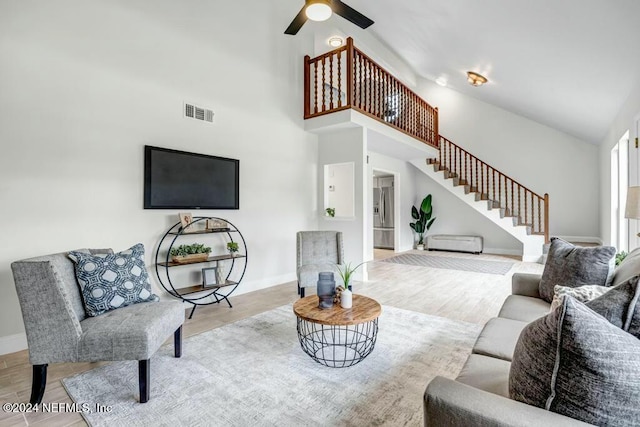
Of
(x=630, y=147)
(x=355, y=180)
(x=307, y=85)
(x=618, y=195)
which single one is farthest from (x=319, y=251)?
(x=618, y=195)

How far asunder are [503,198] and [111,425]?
28.2 ft

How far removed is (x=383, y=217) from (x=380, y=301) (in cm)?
495

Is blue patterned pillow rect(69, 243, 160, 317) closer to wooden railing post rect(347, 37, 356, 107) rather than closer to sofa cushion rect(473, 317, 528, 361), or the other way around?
sofa cushion rect(473, 317, 528, 361)

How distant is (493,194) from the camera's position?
25.1 feet

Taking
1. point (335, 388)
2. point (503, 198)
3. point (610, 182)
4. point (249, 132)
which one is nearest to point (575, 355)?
point (335, 388)

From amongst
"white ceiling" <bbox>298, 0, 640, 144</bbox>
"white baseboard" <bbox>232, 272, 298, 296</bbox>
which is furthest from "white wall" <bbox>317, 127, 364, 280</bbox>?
"white ceiling" <bbox>298, 0, 640, 144</bbox>

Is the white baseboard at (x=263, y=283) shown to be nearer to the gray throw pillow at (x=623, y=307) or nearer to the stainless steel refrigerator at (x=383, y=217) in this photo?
the gray throw pillow at (x=623, y=307)

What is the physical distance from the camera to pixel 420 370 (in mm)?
2246

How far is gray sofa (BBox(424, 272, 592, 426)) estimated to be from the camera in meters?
0.89

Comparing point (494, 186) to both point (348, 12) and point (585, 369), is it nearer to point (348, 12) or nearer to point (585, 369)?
point (348, 12)

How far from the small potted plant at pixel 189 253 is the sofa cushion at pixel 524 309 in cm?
294

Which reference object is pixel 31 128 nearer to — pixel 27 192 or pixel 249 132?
pixel 27 192

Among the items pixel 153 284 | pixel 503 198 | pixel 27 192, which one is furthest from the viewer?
pixel 503 198

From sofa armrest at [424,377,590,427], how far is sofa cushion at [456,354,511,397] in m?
0.27
